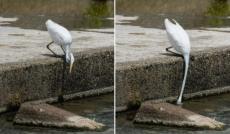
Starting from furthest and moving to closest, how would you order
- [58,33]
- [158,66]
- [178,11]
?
[58,33], [178,11], [158,66]

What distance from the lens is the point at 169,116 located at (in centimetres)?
218

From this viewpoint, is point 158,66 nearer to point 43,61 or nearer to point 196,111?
point 196,111

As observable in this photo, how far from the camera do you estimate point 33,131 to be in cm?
234

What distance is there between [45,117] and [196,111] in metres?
0.78

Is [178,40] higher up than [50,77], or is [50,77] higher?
[178,40]

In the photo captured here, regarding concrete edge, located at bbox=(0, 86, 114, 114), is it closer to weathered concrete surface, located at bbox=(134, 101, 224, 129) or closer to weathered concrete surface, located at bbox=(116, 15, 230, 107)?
weathered concrete surface, located at bbox=(116, 15, 230, 107)

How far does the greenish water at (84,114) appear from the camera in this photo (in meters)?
2.29

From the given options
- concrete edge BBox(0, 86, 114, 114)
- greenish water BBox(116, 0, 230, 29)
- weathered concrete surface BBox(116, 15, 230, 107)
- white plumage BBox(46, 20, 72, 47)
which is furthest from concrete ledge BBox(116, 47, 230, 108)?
white plumage BBox(46, 20, 72, 47)

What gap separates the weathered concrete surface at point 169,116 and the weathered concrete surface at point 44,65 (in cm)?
44

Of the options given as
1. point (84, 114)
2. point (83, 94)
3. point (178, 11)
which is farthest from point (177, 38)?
point (84, 114)

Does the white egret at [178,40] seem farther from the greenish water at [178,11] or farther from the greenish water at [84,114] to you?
the greenish water at [84,114]

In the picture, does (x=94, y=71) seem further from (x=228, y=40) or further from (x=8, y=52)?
(x=228, y=40)

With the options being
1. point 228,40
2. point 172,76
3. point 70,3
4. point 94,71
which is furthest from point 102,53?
point 228,40

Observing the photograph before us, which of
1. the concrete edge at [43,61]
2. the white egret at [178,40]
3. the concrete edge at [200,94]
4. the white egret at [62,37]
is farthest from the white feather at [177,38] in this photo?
the white egret at [62,37]
